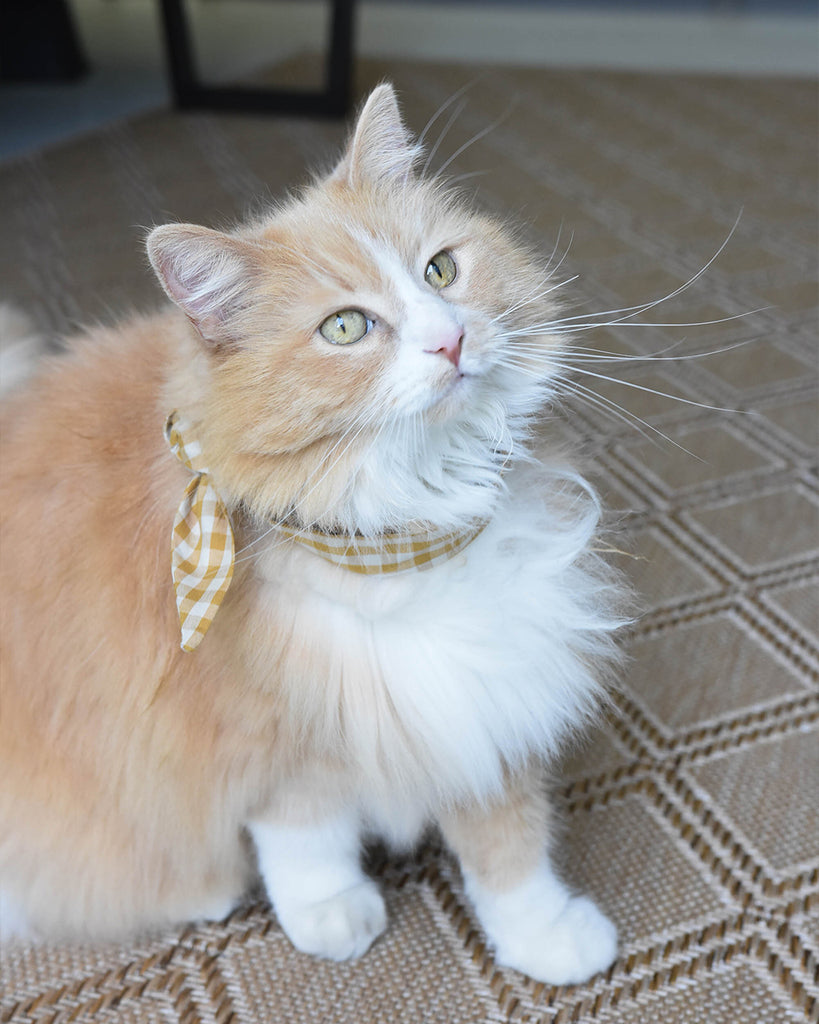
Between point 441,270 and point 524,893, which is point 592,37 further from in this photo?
point 524,893

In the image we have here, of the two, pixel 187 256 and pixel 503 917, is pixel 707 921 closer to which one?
pixel 503 917

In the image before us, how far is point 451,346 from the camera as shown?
780 mm

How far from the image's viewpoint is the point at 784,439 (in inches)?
70.9

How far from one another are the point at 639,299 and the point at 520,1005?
5.38 ft

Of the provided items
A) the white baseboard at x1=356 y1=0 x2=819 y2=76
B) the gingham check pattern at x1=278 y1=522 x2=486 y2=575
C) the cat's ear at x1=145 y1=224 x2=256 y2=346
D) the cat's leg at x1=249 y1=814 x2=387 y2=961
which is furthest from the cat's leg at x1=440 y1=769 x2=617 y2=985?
the white baseboard at x1=356 y1=0 x2=819 y2=76

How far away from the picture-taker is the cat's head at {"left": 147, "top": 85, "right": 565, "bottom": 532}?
78 centimetres

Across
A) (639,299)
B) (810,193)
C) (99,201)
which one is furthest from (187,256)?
(810,193)

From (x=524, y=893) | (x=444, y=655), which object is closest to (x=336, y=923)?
(x=524, y=893)

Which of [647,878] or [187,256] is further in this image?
[647,878]

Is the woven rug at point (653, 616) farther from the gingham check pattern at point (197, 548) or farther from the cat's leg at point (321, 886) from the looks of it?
the gingham check pattern at point (197, 548)

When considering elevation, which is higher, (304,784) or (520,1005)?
(304,784)

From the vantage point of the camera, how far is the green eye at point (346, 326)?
2.65ft

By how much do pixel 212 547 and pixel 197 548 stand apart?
17 millimetres

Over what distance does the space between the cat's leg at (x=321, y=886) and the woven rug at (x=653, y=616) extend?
49 millimetres
